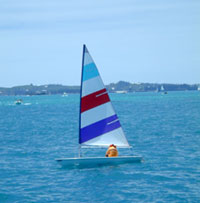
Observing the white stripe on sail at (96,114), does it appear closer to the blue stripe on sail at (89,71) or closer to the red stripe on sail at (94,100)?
the red stripe on sail at (94,100)

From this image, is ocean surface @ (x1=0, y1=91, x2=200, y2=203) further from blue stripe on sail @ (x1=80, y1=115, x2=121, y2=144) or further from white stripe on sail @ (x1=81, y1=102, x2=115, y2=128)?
white stripe on sail @ (x1=81, y1=102, x2=115, y2=128)

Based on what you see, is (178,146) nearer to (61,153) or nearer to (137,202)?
(61,153)

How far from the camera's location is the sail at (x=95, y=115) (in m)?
30.7

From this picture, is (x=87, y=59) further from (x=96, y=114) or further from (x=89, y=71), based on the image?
(x=96, y=114)

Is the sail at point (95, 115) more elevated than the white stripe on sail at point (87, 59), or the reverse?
the white stripe on sail at point (87, 59)

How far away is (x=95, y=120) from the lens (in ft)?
103

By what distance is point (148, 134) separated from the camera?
5359 centimetres

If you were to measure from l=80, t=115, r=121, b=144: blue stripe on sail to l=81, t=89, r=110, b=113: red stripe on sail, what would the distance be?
4.34 ft

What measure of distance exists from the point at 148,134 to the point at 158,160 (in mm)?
19843

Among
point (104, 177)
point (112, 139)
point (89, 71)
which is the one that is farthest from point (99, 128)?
point (104, 177)

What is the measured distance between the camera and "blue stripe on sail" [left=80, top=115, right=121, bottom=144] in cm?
3092

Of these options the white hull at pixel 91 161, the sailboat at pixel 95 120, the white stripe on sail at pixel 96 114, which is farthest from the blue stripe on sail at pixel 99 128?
the white hull at pixel 91 161

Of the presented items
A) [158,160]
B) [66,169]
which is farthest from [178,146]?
[66,169]

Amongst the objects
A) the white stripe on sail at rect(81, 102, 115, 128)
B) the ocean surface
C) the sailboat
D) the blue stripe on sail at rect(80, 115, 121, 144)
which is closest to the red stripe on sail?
the sailboat
